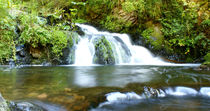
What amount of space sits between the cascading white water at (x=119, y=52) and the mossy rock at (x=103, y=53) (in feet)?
0.61

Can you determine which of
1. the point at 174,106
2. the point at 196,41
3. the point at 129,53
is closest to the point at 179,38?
the point at 196,41

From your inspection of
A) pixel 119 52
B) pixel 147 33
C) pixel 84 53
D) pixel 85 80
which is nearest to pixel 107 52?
pixel 119 52

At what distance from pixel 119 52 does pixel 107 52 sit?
0.75 metres

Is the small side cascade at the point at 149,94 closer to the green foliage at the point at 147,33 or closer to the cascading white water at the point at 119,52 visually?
the cascading white water at the point at 119,52

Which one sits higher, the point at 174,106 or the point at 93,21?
the point at 93,21

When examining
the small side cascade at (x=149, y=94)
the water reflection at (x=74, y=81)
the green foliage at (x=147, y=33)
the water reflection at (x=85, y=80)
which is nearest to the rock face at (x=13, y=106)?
the water reflection at (x=74, y=81)

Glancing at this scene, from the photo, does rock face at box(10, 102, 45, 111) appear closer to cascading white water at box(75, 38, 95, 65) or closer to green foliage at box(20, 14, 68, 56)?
green foliage at box(20, 14, 68, 56)

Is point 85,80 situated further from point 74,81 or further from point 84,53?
point 84,53

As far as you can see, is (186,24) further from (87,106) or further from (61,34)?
(87,106)

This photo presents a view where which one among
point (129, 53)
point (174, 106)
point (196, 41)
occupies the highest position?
point (196, 41)

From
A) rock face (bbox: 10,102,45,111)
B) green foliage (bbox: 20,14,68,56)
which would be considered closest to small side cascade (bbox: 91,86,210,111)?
rock face (bbox: 10,102,45,111)

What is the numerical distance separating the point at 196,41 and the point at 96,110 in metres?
8.45

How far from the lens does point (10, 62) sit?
6.80 meters

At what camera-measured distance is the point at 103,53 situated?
8.00m
